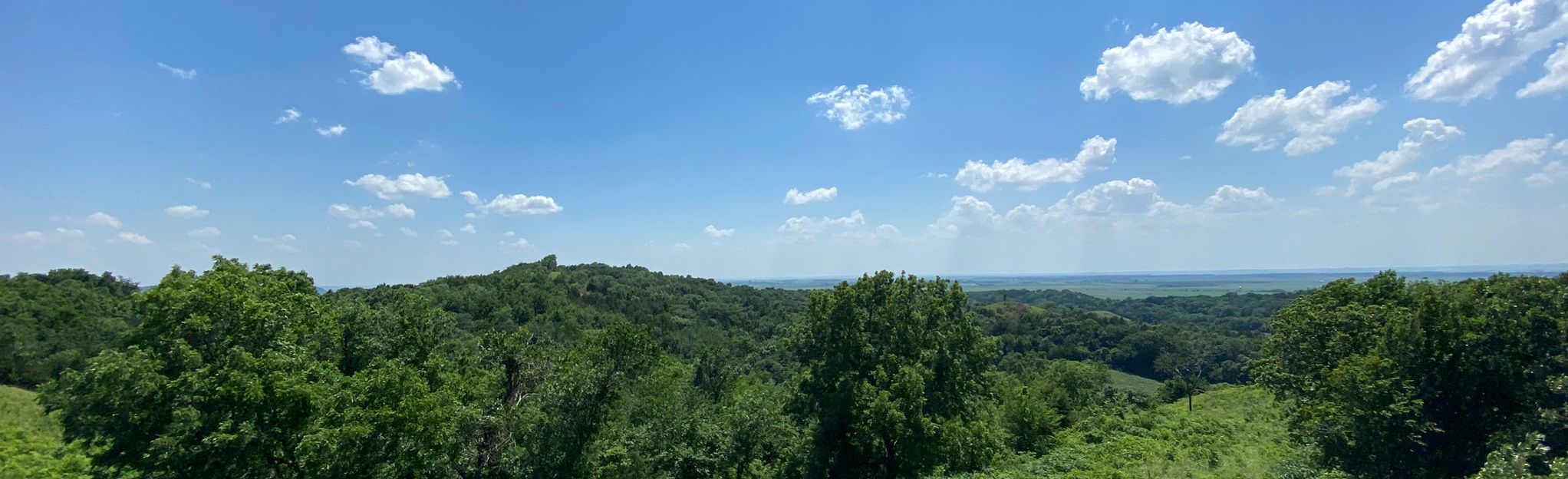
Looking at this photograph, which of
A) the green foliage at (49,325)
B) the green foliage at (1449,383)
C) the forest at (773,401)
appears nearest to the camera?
the forest at (773,401)

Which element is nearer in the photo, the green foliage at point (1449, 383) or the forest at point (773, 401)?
the forest at point (773, 401)

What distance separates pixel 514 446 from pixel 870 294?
14125 mm

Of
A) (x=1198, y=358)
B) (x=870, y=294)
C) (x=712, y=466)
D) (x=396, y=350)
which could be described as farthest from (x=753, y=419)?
(x=1198, y=358)

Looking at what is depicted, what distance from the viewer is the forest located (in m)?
14.4

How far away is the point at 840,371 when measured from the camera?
23266 mm

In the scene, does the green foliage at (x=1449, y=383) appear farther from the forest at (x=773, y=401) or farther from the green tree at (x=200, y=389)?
the green tree at (x=200, y=389)

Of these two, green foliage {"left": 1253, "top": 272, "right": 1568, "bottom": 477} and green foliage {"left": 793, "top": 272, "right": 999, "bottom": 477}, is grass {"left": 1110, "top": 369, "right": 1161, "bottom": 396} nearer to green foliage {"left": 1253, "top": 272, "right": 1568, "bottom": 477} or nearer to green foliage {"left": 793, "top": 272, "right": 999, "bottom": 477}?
green foliage {"left": 793, "top": 272, "right": 999, "bottom": 477}

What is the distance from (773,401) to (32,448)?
28653 millimetres

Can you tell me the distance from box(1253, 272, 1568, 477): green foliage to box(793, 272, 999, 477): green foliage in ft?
35.7

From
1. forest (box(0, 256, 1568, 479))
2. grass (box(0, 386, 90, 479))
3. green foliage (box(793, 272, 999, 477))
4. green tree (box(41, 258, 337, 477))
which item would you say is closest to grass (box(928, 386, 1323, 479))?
forest (box(0, 256, 1568, 479))

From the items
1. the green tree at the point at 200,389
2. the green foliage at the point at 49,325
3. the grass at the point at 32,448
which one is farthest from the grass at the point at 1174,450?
the green foliage at the point at 49,325

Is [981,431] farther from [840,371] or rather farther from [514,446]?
[514,446]

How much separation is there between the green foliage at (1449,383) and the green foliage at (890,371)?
1089 cm

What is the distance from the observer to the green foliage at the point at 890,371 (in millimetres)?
22375
